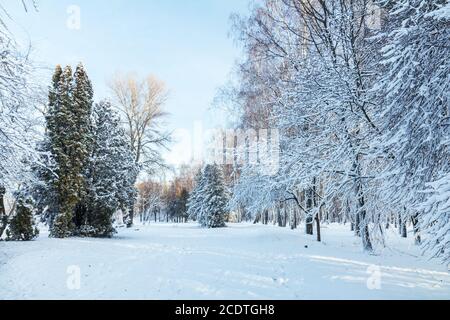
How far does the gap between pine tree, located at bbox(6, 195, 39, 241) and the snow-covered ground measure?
8.78 feet

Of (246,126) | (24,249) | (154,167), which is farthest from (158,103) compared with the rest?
(24,249)

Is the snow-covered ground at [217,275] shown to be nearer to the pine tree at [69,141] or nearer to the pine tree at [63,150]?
the pine tree at [63,150]

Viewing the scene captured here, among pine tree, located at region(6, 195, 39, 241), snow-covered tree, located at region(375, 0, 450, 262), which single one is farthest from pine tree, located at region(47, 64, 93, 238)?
Result: snow-covered tree, located at region(375, 0, 450, 262)

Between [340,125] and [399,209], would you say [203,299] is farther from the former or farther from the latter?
[340,125]

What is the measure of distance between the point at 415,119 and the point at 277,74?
32.4 feet

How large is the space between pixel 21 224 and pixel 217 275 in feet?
33.8

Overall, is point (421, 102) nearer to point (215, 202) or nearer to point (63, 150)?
point (63, 150)

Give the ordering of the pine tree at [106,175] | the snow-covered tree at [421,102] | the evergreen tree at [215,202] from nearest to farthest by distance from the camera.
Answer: the snow-covered tree at [421,102], the pine tree at [106,175], the evergreen tree at [215,202]

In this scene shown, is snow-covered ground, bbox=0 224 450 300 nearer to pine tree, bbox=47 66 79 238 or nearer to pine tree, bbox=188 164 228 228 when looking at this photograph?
pine tree, bbox=47 66 79 238

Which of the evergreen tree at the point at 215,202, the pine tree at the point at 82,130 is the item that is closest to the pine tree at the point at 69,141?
the pine tree at the point at 82,130

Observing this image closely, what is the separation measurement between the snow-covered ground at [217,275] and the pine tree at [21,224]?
2.68 metres

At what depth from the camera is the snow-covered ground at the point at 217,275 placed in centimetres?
610

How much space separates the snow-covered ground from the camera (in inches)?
240

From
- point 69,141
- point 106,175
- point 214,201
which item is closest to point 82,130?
point 69,141
